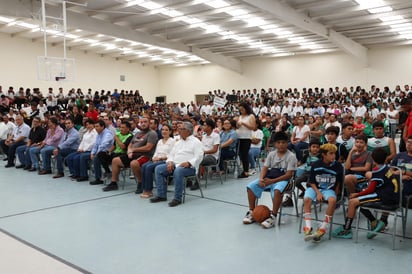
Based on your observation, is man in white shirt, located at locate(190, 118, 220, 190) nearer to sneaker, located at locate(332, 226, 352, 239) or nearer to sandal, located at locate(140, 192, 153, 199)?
sandal, located at locate(140, 192, 153, 199)

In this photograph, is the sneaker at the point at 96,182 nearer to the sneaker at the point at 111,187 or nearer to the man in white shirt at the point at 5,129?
the sneaker at the point at 111,187

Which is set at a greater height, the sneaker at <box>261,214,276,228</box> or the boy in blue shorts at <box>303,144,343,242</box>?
the boy in blue shorts at <box>303,144,343,242</box>

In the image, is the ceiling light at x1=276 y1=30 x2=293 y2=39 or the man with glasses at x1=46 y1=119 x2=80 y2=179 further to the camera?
the ceiling light at x1=276 y1=30 x2=293 y2=39

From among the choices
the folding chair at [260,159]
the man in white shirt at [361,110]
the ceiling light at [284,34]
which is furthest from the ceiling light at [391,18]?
the folding chair at [260,159]

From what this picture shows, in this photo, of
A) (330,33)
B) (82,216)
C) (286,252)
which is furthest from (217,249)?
(330,33)

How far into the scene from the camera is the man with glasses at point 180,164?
14.5ft

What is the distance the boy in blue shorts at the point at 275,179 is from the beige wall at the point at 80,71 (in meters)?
16.5

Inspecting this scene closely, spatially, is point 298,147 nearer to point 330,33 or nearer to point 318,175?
point 318,175

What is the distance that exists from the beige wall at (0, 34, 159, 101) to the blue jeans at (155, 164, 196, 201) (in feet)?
50.1

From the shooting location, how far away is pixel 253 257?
2818mm

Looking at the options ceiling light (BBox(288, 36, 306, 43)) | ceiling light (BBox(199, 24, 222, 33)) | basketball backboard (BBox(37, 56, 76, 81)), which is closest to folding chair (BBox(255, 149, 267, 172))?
basketball backboard (BBox(37, 56, 76, 81))

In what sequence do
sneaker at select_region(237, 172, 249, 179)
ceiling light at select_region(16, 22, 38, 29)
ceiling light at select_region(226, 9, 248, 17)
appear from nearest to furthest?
1. sneaker at select_region(237, 172, 249, 179)
2. ceiling light at select_region(226, 9, 248, 17)
3. ceiling light at select_region(16, 22, 38, 29)

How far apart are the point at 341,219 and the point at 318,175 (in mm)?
747

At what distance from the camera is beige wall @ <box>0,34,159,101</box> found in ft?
58.9
